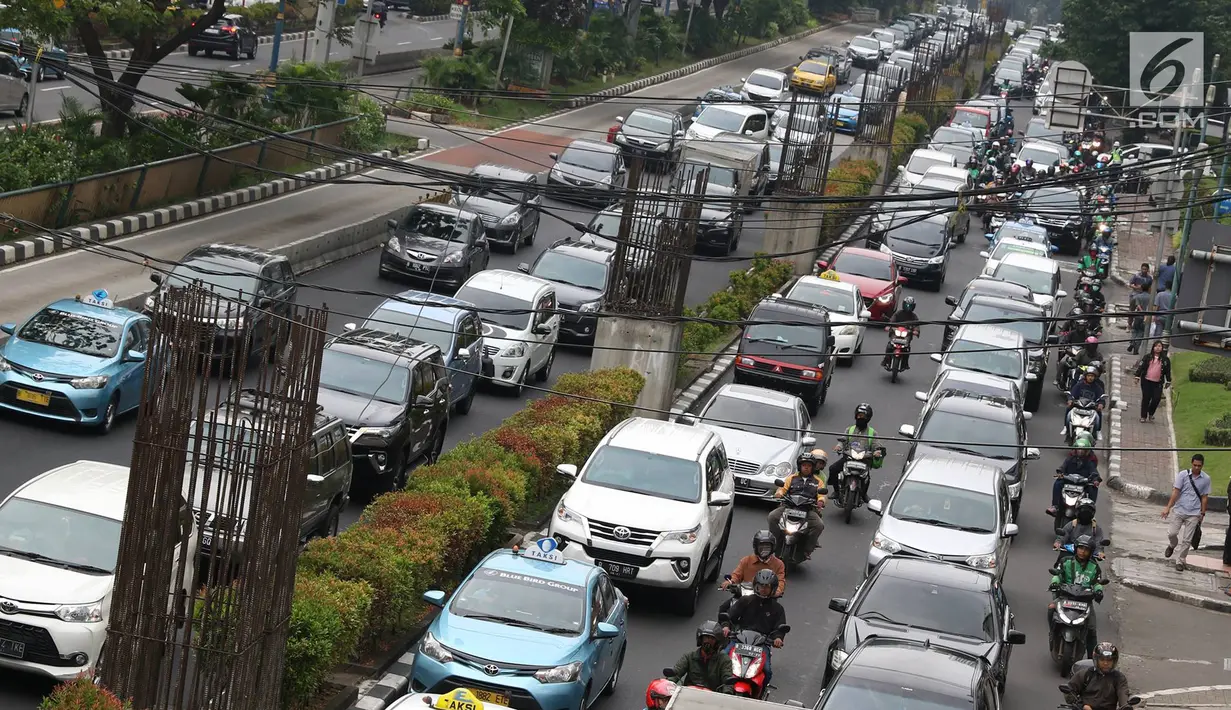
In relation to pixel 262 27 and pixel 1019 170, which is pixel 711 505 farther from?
pixel 262 27

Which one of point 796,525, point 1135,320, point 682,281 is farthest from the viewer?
point 1135,320

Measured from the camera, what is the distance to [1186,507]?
22.0 meters

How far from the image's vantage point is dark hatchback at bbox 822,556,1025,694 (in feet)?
49.6

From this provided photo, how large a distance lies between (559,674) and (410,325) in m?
11.4

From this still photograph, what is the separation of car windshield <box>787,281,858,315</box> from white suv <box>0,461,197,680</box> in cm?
1842

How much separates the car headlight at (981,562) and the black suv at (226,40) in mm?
40578

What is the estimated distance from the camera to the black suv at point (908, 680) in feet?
40.3

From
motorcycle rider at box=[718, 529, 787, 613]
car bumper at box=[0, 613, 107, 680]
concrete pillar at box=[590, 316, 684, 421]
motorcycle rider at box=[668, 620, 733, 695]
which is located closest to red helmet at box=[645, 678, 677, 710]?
motorcycle rider at box=[668, 620, 733, 695]

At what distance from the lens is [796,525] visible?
19.8 metres

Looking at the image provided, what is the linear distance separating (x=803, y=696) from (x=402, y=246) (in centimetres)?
1784

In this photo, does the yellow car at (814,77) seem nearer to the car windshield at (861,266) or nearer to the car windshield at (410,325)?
the car windshield at (861,266)

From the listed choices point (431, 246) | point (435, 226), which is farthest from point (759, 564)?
point (435, 226)

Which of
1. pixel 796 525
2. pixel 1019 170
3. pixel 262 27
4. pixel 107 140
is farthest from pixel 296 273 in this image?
pixel 262 27

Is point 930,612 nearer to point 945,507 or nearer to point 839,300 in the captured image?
point 945,507
